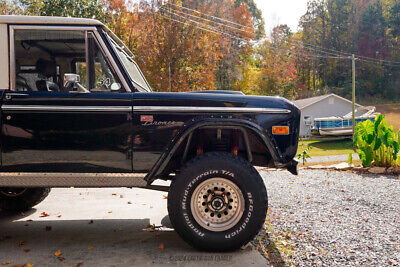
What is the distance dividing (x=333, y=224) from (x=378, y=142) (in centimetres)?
479

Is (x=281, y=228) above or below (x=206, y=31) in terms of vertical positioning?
below

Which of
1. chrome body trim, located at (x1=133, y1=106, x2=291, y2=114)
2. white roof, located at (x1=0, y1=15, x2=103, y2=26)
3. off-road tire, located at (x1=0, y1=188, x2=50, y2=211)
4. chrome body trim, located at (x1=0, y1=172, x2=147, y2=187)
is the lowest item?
off-road tire, located at (x1=0, y1=188, x2=50, y2=211)

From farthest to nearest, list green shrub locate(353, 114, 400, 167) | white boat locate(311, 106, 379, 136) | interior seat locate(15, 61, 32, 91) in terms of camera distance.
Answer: white boat locate(311, 106, 379, 136) → green shrub locate(353, 114, 400, 167) → interior seat locate(15, 61, 32, 91)

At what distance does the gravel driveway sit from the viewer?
10.3 feet

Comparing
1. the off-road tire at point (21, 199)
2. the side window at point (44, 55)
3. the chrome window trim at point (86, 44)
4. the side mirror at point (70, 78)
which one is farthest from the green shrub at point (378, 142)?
the off-road tire at point (21, 199)

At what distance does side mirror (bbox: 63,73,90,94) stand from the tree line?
8241 mm

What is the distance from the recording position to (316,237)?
3.63m

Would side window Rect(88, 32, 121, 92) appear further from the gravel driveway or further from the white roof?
the gravel driveway

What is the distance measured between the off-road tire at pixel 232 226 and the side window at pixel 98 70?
4.18 feet

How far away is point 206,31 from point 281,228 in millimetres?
20824

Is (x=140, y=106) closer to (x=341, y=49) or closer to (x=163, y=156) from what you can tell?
(x=163, y=156)

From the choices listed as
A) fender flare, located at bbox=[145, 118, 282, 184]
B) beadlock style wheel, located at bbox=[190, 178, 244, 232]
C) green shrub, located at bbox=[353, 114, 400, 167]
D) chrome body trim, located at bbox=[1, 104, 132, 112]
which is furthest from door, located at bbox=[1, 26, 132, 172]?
green shrub, located at bbox=[353, 114, 400, 167]

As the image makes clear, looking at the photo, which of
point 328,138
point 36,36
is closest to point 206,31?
point 328,138

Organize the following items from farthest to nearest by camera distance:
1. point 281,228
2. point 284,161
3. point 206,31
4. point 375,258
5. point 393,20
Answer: point 393,20 → point 206,31 → point 281,228 → point 284,161 → point 375,258
